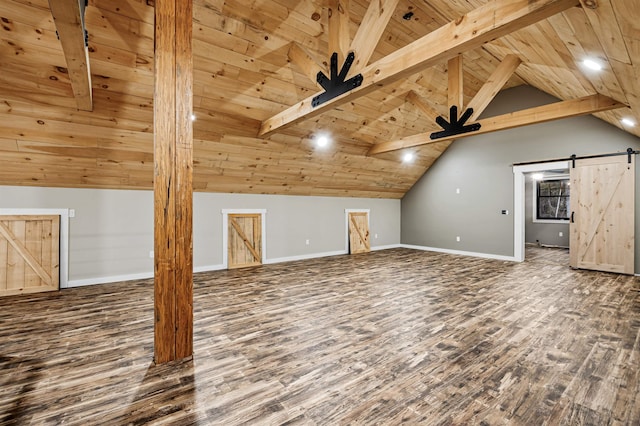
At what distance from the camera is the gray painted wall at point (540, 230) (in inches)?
371

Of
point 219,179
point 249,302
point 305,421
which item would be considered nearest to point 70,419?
point 305,421

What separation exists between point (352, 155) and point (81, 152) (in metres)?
4.72

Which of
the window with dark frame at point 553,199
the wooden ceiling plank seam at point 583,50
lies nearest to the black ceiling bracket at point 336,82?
the wooden ceiling plank seam at point 583,50

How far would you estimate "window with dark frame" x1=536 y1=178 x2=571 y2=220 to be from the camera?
969cm

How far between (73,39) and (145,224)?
3.93 metres

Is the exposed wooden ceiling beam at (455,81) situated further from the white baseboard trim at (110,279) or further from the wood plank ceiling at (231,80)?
the white baseboard trim at (110,279)

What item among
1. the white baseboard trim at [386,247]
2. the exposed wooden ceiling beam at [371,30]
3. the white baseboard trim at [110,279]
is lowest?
the white baseboard trim at [110,279]

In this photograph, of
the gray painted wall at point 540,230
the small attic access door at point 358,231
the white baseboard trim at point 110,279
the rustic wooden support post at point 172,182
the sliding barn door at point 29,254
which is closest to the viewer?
the rustic wooden support post at point 172,182

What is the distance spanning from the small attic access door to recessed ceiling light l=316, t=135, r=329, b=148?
112 inches

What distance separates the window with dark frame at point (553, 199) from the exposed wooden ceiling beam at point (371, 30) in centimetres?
996

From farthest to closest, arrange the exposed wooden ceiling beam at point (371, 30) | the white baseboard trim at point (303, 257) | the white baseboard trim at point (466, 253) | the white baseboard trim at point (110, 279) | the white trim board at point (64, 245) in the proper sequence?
1. the white baseboard trim at point (466, 253)
2. the white baseboard trim at point (303, 257)
3. the white baseboard trim at point (110, 279)
4. the white trim board at point (64, 245)
5. the exposed wooden ceiling beam at point (371, 30)

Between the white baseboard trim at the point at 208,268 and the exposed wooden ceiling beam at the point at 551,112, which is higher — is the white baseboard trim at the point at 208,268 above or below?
below

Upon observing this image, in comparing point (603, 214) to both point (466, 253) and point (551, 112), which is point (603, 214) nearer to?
point (466, 253)

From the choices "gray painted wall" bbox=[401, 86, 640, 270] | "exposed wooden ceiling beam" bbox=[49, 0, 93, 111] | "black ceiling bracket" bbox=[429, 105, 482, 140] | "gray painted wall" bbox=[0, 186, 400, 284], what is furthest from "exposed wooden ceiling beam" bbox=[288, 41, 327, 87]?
"gray painted wall" bbox=[401, 86, 640, 270]
